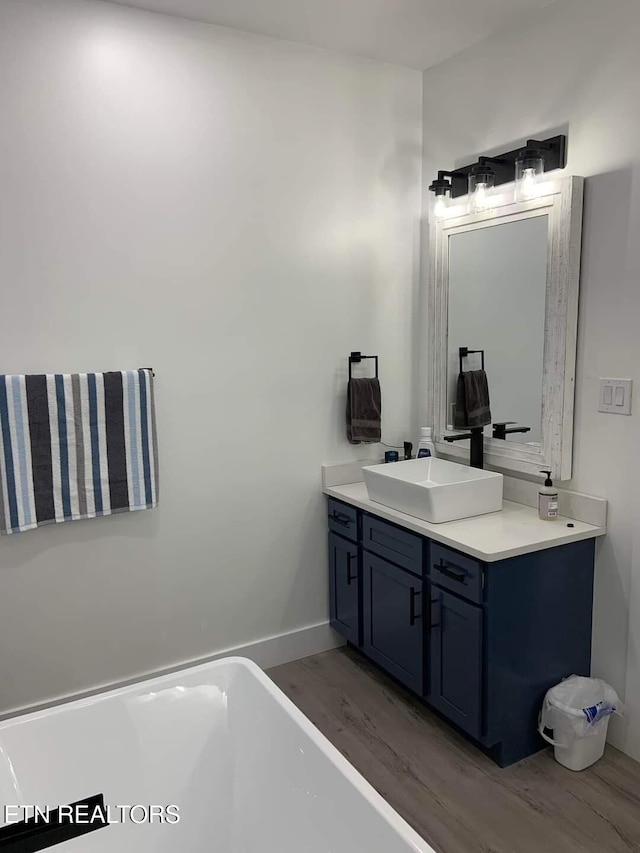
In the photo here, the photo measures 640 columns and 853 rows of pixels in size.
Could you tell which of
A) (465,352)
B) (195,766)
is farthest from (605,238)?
(195,766)

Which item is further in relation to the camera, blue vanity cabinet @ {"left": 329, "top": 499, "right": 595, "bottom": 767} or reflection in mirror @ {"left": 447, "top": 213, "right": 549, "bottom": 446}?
reflection in mirror @ {"left": 447, "top": 213, "right": 549, "bottom": 446}

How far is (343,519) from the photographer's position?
10.2 feet

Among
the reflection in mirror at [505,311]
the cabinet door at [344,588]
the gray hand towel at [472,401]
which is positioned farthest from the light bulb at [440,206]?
the cabinet door at [344,588]

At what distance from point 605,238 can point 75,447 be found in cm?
205

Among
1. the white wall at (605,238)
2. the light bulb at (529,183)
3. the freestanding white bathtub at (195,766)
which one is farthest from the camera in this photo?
the light bulb at (529,183)

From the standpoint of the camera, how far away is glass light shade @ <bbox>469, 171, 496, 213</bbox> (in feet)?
9.02

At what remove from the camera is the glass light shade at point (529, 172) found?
8.34 feet

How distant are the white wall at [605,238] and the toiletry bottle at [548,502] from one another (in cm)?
10

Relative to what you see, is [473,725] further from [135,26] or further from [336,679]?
[135,26]

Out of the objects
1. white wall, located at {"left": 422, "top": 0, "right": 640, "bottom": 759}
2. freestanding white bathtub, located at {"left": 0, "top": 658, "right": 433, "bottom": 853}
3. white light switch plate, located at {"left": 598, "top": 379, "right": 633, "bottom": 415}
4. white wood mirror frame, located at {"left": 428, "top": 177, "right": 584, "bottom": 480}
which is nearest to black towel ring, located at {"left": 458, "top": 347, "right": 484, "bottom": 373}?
white wood mirror frame, located at {"left": 428, "top": 177, "right": 584, "bottom": 480}

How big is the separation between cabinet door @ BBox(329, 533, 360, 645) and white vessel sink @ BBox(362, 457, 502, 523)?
0.33 m

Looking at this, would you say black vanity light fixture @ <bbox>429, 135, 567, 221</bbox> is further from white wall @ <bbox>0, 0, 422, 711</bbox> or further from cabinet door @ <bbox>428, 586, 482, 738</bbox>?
cabinet door @ <bbox>428, 586, 482, 738</bbox>

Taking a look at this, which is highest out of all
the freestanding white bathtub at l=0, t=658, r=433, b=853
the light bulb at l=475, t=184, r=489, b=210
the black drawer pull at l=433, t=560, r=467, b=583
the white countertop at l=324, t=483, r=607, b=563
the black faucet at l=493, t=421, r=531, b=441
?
the light bulb at l=475, t=184, r=489, b=210

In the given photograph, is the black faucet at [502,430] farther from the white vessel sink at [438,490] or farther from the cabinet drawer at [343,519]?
the cabinet drawer at [343,519]
